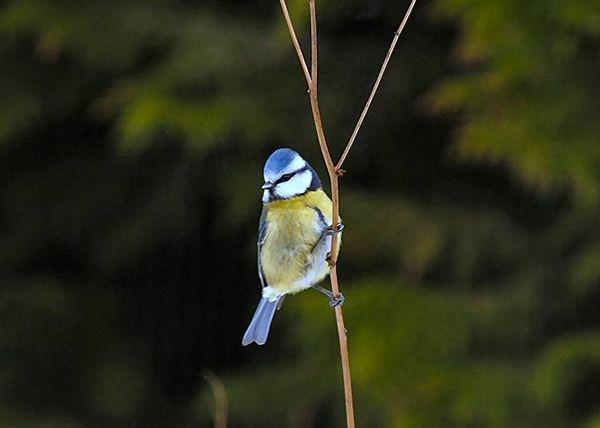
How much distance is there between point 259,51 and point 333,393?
125cm

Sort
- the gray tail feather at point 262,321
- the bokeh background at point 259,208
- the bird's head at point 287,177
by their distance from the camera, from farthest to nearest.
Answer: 1. the bokeh background at point 259,208
2. the gray tail feather at point 262,321
3. the bird's head at point 287,177

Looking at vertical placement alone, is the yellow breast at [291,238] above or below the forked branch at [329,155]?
below

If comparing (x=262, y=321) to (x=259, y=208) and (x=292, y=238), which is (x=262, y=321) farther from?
(x=259, y=208)

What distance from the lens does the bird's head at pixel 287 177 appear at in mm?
1799

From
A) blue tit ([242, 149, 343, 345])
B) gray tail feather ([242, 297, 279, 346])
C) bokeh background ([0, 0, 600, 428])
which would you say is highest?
blue tit ([242, 149, 343, 345])

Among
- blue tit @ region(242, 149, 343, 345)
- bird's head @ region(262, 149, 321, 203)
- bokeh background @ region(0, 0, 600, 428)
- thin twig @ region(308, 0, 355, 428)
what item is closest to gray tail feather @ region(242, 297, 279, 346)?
blue tit @ region(242, 149, 343, 345)

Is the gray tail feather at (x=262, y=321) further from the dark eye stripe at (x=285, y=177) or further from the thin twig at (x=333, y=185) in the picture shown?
the thin twig at (x=333, y=185)

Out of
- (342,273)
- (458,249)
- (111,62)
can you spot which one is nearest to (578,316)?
(458,249)

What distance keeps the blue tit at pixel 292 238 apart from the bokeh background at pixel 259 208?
166cm

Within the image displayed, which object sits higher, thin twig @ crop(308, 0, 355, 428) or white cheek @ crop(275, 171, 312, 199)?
thin twig @ crop(308, 0, 355, 428)

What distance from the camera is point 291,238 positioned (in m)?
1.92

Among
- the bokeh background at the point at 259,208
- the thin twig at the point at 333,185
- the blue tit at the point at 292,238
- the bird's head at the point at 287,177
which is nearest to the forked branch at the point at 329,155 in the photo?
the thin twig at the point at 333,185

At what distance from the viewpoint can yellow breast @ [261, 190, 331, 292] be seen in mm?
1905

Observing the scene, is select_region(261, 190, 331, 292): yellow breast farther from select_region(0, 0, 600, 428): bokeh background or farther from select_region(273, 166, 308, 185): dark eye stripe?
select_region(0, 0, 600, 428): bokeh background
